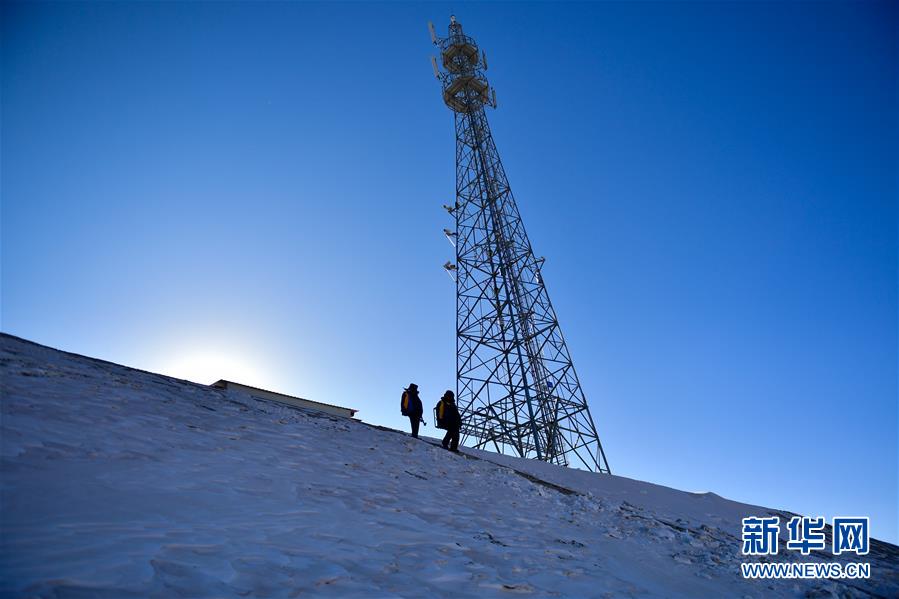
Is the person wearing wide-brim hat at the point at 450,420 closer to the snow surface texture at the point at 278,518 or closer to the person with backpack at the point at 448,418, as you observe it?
the person with backpack at the point at 448,418

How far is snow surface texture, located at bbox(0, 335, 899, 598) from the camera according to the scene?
3.18 metres

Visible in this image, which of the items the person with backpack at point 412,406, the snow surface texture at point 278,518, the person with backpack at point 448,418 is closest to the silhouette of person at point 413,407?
the person with backpack at point 412,406

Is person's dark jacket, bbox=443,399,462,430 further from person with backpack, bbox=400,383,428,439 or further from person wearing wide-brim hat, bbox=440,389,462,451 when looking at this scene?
person with backpack, bbox=400,383,428,439

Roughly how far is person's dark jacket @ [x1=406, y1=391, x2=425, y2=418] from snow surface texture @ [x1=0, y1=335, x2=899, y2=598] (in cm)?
226

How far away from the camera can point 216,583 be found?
3027mm

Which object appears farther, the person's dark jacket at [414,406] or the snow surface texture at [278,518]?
the person's dark jacket at [414,406]

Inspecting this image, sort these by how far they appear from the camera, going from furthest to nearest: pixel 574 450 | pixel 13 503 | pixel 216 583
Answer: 1. pixel 574 450
2. pixel 13 503
3. pixel 216 583

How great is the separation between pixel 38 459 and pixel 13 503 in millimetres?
1030

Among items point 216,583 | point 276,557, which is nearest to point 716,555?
point 276,557

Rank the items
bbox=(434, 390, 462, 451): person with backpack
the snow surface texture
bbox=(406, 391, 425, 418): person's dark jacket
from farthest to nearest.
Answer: bbox=(406, 391, 425, 418): person's dark jacket → bbox=(434, 390, 462, 451): person with backpack → the snow surface texture

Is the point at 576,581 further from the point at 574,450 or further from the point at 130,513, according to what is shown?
the point at 574,450

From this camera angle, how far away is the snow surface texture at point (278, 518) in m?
3.18

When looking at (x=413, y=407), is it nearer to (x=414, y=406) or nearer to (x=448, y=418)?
(x=414, y=406)

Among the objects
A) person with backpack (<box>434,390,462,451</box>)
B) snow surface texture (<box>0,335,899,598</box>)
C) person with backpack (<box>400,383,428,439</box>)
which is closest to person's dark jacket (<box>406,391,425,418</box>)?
person with backpack (<box>400,383,428,439</box>)
